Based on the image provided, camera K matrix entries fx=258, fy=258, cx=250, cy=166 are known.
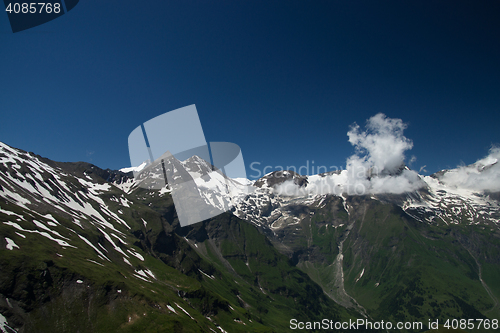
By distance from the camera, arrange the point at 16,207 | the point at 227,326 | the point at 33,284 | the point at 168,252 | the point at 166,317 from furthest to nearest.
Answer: the point at 168,252 → the point at 227,326 → the point at 16,207 → the point at 166,317 → the point at 33,284

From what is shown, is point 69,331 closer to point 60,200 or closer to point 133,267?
point 133,267

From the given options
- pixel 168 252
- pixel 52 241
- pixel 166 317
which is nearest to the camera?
pixel 166 317

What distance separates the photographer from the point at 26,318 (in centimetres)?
4997

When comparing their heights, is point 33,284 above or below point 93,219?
below

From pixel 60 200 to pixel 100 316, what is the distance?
3630 inches

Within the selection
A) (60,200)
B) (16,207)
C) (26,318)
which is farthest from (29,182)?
(26,318)

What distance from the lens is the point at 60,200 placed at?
12769 cm

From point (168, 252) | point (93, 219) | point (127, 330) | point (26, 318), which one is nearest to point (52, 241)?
point (26, 318)

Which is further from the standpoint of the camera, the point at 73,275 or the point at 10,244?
the point at 73,275

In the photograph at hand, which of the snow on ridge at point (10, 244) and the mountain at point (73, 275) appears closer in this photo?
the mountain at point (73, 275)

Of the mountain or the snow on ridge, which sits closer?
the mountain

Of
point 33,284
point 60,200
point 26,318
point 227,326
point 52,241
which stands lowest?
point 227,326

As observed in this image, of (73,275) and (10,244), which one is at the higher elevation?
(10,244)

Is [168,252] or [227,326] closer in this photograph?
[227,326]
